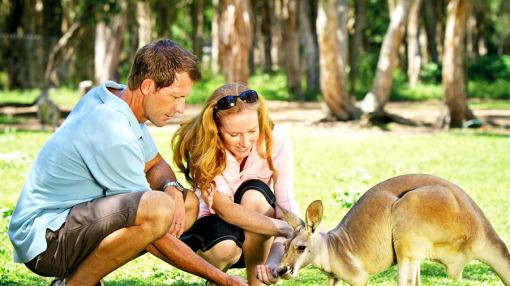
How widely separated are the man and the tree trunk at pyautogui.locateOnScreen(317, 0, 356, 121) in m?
14.5

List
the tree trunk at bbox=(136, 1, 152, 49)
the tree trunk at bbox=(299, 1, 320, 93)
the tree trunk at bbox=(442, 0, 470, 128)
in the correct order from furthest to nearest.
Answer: the tree trunk at bbox=(136, 1, 152, 49)
the tree trunk at bbox=(299, 1, 320, 93)
the tree trunk at bbox=(442, 0, 470, 128)

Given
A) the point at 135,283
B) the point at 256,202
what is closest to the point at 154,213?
the point at 256,202

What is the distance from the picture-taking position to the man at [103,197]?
16.1 feet

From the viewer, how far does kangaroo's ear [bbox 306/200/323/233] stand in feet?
16.3

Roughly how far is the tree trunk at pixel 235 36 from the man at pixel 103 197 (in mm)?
13993

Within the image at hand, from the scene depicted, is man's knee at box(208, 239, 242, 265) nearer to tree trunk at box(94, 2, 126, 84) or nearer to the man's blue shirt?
the man's blue shirt

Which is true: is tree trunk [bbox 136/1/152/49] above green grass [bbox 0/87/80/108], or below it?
above

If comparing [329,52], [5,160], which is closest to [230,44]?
[329,52]

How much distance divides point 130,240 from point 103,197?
31 cm

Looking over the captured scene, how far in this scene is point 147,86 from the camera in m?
5.19

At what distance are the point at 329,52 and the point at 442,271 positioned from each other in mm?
13353

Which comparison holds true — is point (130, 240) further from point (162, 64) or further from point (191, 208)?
point (162, 64)

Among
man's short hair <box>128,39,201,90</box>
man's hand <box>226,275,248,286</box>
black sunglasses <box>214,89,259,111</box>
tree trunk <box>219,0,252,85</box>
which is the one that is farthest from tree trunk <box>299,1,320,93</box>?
man's hand <box>226,275,248,286</box>

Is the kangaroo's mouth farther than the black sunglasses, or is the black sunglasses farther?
the black sunglasses
